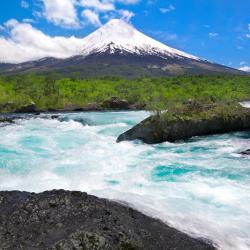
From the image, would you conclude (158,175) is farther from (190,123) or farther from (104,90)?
(104,90)

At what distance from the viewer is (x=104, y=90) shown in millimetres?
63750

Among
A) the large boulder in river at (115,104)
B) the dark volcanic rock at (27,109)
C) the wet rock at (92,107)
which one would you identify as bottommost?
the dark volcanic rock at (27,109)

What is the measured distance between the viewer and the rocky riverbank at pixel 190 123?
18.2 metres

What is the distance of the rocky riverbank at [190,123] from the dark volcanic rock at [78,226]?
10.9 m

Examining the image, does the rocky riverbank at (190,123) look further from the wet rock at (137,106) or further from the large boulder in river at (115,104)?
the large boulder in river at (115,104)

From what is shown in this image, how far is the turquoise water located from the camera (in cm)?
780

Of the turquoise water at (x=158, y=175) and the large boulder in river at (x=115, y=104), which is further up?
the large boulder in river at (x=115, y=104)

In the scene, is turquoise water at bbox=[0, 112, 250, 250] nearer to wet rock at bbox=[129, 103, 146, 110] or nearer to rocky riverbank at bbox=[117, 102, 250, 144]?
rocky riverbank at bbox=[117, 102, 250, 144]

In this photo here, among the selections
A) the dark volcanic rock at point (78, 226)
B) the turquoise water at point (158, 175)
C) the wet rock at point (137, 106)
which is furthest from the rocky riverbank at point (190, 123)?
the wet rock at point (137, 106)

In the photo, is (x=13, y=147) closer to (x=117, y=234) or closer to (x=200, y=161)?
(x=200, y=161)

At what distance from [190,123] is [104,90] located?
149 ft

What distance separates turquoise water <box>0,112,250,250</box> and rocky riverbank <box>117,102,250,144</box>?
0.63 m

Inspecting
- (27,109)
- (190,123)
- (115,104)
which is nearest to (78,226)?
(190,123)

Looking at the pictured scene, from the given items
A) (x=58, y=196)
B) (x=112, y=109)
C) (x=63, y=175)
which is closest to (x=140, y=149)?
(x=63, y=175)
